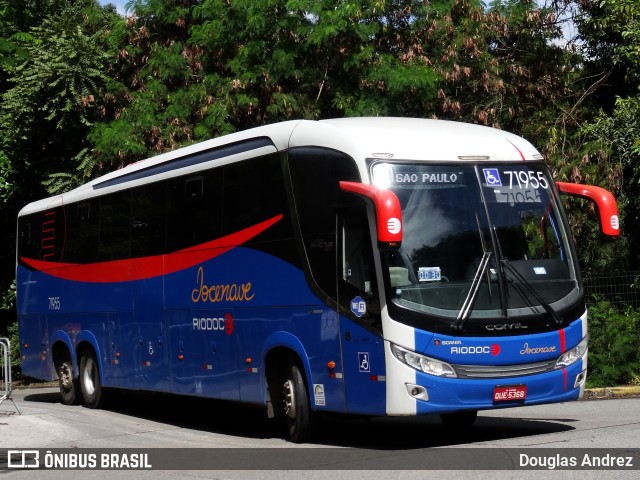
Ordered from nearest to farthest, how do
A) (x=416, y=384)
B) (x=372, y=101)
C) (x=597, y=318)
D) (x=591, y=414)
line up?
(x=416, y=384) → (x=591, y=414) → (x=597, y=318) → (x=372, y=101)

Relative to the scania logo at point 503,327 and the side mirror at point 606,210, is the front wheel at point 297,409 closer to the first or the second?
the scania logo at point 503,327

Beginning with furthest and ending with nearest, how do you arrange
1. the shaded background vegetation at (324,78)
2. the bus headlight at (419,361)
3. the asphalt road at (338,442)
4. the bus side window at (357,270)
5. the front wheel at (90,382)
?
the shaded background vegetation at (324,78) < the front wheel at (90,382) < the bus side window at (357,270) < the bus headlight at (419,361) < the asphalt road at (338,442)

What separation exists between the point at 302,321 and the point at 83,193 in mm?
7874

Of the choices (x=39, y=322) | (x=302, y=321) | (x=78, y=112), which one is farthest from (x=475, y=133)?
(x=78, y=112)

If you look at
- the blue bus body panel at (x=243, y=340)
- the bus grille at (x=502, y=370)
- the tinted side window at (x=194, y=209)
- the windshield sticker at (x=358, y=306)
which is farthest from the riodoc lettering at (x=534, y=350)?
the tinted side window at (x=194, y=209)

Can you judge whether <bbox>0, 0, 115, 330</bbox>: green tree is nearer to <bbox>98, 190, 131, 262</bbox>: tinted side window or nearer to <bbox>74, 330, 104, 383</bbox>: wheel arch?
<bbox>74, 330, 104, 383</bbox>: wheel arch

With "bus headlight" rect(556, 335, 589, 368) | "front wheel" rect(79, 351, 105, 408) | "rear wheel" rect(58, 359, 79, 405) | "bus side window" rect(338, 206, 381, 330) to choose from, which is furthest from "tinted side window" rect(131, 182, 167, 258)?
"bus headlight" rect(556, 335, 589, 368)

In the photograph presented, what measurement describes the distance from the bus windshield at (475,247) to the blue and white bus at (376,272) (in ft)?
0.05

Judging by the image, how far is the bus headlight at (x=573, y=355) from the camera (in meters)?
11.7

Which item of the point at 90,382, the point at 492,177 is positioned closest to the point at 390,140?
the point at 492,177

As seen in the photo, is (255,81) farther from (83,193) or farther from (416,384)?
(416,384)

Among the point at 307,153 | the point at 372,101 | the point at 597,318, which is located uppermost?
the point at 372,101

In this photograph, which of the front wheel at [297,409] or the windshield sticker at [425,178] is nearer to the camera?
the windshield sticker at [425,178]

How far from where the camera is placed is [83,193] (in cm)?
1909
